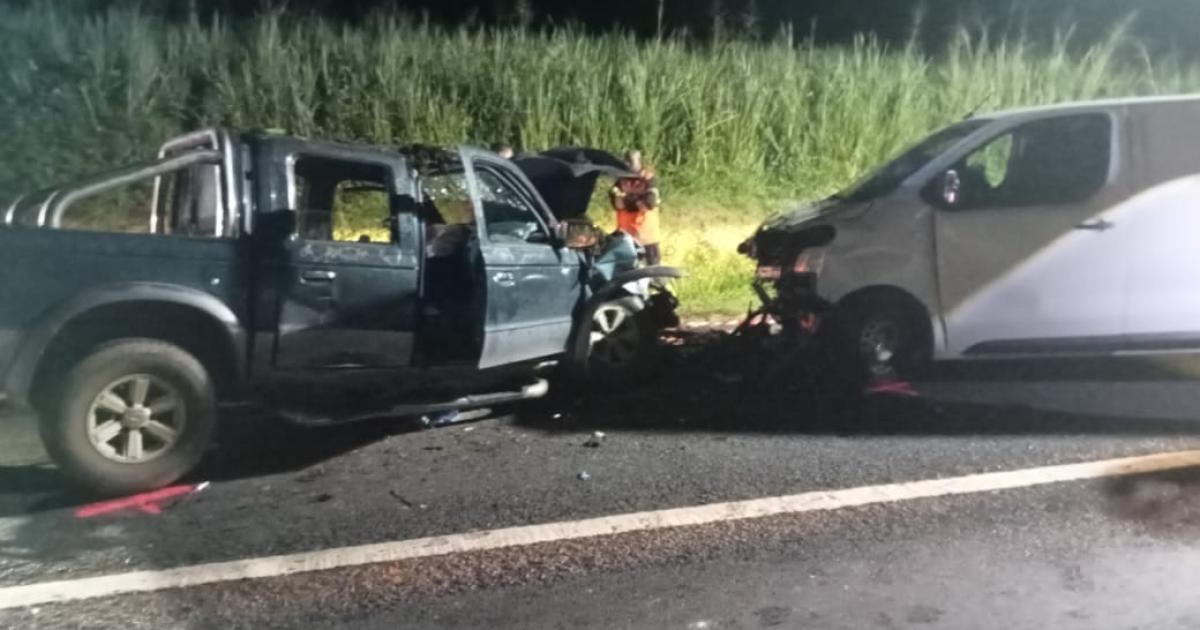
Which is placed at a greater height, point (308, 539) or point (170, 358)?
point (170, 358)

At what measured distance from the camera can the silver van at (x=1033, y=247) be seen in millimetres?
7645

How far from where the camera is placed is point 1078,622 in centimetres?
454

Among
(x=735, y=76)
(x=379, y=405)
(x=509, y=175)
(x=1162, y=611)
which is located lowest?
(x=1162, y=611)

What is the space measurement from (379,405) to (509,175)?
5.36ft

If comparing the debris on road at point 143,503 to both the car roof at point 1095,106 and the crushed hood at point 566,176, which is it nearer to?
the crushed hood at point 566,176

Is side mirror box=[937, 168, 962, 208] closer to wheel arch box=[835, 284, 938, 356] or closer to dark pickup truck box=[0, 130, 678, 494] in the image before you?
wheel arch box=[835, 284, 938, 356]

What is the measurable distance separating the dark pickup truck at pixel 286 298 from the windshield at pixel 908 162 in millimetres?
1672

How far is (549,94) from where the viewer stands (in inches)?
537

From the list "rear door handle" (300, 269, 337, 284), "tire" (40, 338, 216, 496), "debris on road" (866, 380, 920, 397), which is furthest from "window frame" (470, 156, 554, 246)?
"debris on road" (866, 380, 920, 397)

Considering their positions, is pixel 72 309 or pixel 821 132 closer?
pixel 72 309

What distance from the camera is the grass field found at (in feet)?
39.2

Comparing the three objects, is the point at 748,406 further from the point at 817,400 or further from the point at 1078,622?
the point at 1078,622

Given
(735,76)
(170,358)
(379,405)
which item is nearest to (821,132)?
(735,76)

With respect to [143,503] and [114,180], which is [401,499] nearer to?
[143,503]
